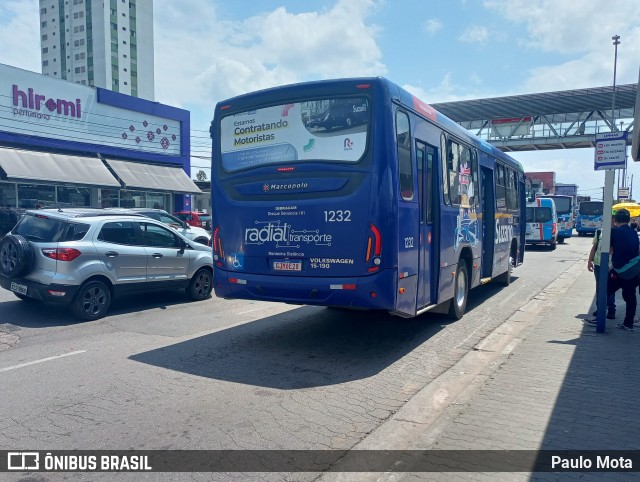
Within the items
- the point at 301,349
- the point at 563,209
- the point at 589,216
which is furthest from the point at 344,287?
the point at 589,216

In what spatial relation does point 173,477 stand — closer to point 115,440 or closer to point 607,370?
point 115,440

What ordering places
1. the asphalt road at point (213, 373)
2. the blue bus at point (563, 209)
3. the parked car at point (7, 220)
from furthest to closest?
the blue bus at point (563, 209) < the parked car at point (7, 220) < the asphalt road at point (213, 373)

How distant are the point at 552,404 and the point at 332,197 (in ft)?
10.9

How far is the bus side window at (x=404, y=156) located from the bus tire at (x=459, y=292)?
2.67 m

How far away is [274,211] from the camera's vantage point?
682 cm

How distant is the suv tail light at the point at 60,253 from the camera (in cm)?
837

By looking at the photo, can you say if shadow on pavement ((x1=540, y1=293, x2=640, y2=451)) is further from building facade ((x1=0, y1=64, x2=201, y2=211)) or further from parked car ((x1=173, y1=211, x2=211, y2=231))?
building facade ((x1=0, y1=64, x2=201, y2=211))

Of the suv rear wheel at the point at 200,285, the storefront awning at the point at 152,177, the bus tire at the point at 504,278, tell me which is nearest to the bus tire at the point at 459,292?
the bus tire at the point at 504,278

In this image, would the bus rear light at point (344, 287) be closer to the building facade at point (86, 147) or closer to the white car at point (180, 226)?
the white car at point (180, 226)

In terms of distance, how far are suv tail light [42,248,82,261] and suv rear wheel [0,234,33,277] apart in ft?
0.93

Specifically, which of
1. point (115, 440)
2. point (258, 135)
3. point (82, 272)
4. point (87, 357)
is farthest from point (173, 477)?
point (82, 272)

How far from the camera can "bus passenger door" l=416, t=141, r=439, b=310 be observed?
23.6 ft

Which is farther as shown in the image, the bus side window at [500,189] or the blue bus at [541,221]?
the blue bus at [541,221]

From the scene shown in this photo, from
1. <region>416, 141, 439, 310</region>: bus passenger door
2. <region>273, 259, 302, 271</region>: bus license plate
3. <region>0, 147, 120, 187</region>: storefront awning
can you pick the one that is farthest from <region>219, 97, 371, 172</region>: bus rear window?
<region>0, 147, 120, 187</region>: storefront awning
